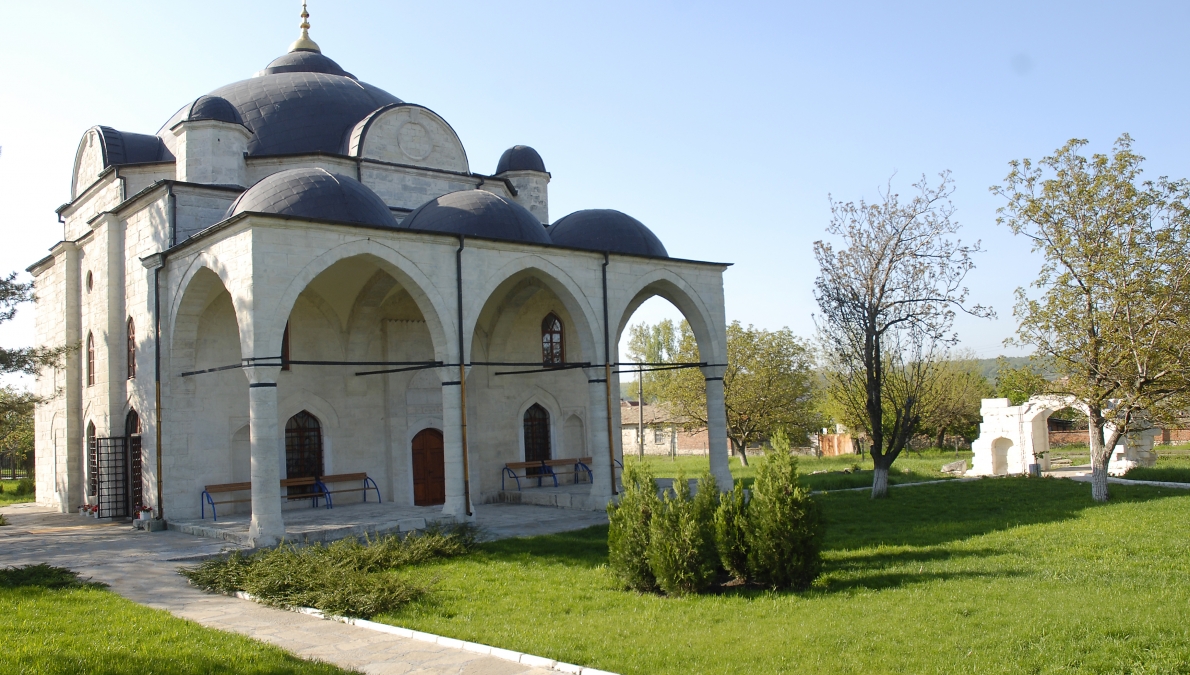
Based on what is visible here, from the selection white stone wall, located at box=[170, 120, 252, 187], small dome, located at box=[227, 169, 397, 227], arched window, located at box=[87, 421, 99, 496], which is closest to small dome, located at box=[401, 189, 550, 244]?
small dome, located at box=[227, 169, 397, 227]

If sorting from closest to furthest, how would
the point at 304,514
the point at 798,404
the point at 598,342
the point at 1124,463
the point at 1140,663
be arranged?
the point at 1140,663 < the point at 304,514 < the point at 598,342 < the point at 1124,463 < the point at 798,404

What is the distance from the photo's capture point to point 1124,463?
18.2 metres

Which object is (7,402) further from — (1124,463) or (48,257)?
(1124,463)

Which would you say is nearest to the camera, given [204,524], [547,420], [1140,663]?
[1140,663]

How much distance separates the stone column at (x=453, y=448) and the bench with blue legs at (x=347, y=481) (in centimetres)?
268

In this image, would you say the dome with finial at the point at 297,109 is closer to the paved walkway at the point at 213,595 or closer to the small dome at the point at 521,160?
the small dome at the point at 521,160

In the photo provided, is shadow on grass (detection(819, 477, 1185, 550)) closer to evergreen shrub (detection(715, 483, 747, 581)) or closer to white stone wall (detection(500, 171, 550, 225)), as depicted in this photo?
evergreen shrub (detection(715, 483, 747, 581))

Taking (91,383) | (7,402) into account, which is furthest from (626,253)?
(7,402)

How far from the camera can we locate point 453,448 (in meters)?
11.8

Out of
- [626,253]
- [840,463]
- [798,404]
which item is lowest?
[840,463]

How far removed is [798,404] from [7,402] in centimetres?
1979

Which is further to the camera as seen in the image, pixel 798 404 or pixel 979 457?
pixel 798 404

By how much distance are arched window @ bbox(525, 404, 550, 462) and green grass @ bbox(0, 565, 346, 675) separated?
9.39 meters

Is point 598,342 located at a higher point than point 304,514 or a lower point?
higher
